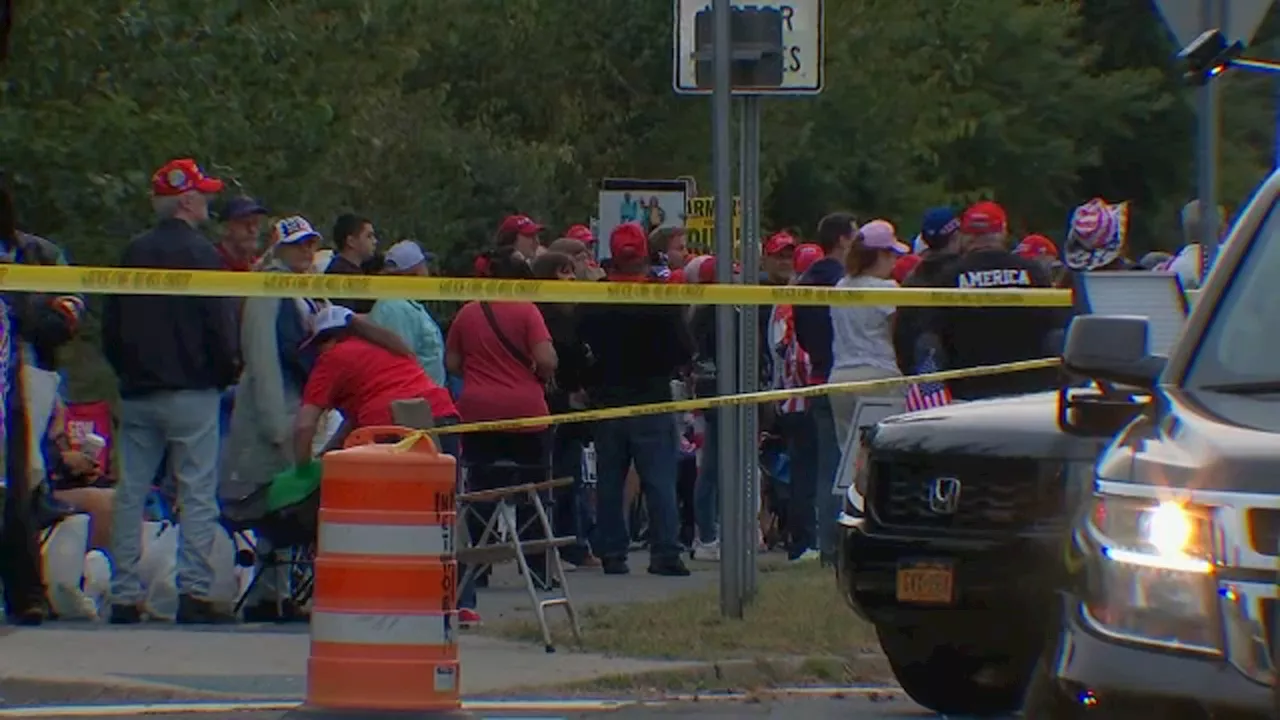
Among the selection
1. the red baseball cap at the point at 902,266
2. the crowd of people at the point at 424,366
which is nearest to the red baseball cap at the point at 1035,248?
the crowd of people at the point at 424,366

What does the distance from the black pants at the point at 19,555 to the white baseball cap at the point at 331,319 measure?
1.43 metres

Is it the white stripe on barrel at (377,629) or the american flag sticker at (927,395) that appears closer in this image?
the white stripe on barrel at (377,629)

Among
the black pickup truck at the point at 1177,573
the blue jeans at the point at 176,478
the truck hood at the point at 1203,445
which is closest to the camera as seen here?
the black pickup truck at the point at 1177,573

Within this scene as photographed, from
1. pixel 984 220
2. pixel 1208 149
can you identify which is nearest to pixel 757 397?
pixel 984 220

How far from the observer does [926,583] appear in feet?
28.5

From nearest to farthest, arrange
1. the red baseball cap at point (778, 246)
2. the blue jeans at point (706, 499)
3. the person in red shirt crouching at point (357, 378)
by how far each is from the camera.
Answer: the person in red shirt crouching at point (357, 378)
the blue jeans at point (706, 499)
the red baseball cap at point (778, 246)

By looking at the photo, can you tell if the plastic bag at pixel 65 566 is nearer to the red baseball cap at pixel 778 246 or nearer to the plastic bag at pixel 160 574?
the plastic bag at pixel 160 574

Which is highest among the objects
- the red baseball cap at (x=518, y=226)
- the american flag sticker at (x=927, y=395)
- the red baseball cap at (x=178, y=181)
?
the red baseball cap at (x=178, y=181)

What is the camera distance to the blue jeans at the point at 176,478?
38.5ft

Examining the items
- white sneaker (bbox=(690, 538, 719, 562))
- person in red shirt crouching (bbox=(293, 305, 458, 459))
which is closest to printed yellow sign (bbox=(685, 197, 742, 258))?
white sneaker (bbox=(690, 538, 719, 562))

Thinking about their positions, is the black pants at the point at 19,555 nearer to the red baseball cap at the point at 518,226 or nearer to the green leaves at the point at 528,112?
the red baseball cap at the point at 518,226

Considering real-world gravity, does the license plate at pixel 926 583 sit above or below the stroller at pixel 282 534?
above

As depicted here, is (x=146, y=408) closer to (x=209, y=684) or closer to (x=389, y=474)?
(x=209, y=684)

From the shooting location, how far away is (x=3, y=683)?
31.6ft
